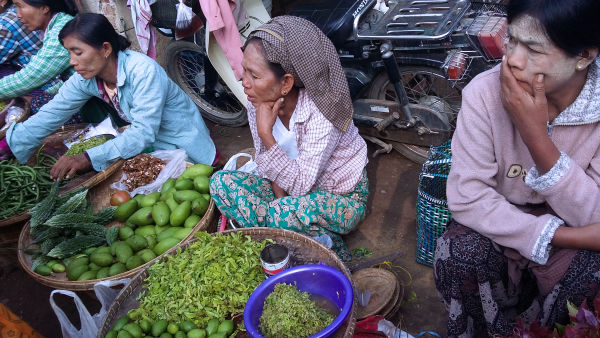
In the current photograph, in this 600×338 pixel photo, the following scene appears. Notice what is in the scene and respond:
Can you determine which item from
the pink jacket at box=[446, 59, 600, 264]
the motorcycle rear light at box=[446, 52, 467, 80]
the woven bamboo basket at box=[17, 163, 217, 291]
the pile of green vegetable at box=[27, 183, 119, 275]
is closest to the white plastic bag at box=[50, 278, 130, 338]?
the woven bamboo basket at box=[17, 163, 217, 291]

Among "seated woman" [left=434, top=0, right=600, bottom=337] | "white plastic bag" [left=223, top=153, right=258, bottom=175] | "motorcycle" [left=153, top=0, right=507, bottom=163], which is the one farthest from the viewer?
"white plastic bag" [left=223, top=153, right=258, bottom=175]

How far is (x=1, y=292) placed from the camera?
11.7 feet

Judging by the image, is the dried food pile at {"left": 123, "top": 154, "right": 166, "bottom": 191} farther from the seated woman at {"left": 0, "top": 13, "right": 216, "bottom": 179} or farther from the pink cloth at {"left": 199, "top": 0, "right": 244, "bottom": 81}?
the pink cloth at {"left": 199, "top": 0, "right": 244, "bottom": 81}

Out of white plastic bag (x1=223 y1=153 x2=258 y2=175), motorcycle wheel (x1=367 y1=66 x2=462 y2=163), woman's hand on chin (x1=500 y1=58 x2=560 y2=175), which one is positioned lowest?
white plastic bag (x1=223 y1=153 x2=258 y2=175)

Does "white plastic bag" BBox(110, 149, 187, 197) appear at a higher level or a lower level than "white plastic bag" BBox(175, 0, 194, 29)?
lower

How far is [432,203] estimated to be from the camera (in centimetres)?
258

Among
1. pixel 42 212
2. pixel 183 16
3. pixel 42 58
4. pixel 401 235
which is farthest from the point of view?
pixel 183 16

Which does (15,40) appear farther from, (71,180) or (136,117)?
(136,117)

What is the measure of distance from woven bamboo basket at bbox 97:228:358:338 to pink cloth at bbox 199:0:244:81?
1551 mm

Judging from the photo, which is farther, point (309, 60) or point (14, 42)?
point (14, 42)

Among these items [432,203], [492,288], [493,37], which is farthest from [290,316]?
[493,37]

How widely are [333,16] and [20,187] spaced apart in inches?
106

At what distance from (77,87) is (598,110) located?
3461 mm

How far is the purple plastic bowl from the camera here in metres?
2.06
